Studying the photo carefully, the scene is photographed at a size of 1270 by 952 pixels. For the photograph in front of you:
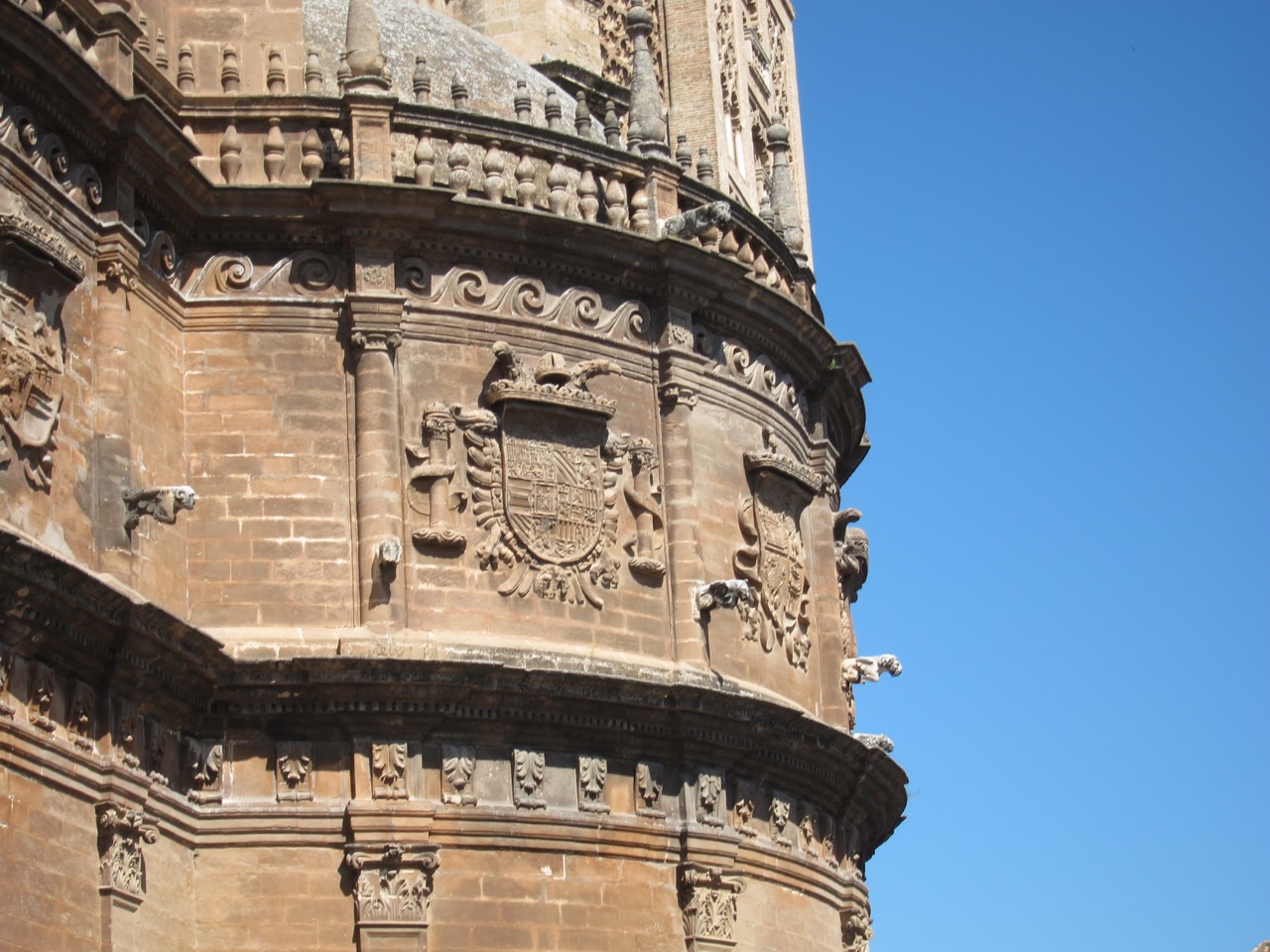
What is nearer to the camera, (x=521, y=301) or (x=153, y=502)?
(x=153, y=502)

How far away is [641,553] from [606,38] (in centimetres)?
1304

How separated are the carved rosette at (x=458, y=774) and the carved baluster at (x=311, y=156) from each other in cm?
487

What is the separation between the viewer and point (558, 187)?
21.5 meters

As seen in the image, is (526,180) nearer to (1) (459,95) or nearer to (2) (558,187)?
(2) (558,187)

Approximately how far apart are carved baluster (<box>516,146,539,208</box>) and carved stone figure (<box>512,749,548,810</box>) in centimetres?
471

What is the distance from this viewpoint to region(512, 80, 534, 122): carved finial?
74.8ft

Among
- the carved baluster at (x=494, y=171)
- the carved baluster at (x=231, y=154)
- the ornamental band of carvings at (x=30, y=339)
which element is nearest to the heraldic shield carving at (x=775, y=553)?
the carved baluster at (x=494, y=171)

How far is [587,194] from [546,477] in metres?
2.71

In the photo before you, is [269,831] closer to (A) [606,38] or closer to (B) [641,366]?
(B) [641,366]

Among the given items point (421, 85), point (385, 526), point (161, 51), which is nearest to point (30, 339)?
point (385, 526)

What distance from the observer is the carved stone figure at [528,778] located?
19594mm

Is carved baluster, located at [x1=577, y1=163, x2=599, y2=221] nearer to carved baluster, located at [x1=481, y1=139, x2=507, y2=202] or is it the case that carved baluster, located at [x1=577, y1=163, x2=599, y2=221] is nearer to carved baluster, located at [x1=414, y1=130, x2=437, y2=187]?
carved baluster, located at [x1=481, y1=139, x2=507, y2=202]

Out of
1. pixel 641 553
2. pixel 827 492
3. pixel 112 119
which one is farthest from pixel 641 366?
pixel 112 119

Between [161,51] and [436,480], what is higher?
[161,51]
